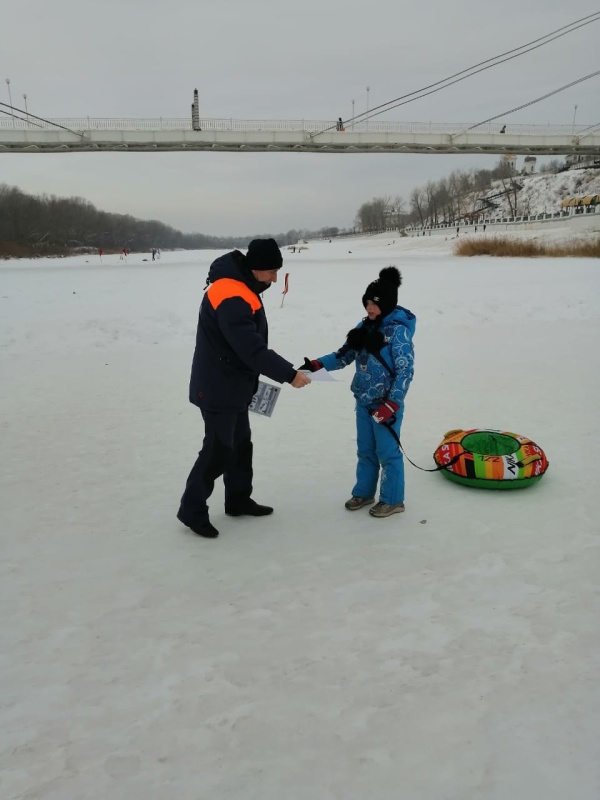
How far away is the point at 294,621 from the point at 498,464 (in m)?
2.52

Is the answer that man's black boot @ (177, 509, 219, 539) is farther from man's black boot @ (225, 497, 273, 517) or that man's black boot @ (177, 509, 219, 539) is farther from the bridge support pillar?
the bridge support pillar

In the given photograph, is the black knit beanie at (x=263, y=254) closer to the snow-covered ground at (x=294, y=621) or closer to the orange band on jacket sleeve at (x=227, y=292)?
the orange band on jacket sleeve at (x=227, y=292)

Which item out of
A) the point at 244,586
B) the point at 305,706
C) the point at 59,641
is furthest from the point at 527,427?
the point at 59,641

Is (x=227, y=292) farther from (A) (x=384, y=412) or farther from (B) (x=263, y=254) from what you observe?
(A) (x=384, y=412)

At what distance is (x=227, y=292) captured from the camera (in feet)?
12.5

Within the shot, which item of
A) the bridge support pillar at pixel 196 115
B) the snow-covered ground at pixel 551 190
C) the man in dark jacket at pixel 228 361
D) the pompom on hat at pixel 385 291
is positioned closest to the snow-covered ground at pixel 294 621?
the man in dark jacket at pixel 228 361

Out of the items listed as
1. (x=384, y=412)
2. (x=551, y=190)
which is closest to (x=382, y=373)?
(x=384, y=412)

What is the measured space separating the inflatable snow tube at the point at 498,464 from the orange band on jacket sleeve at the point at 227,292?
2424mm

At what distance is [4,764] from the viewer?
237cm

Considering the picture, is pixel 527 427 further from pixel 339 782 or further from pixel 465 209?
pixel 465 209

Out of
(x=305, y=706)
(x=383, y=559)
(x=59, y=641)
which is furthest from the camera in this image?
(x=383, y=559)

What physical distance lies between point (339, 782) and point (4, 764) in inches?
52.0

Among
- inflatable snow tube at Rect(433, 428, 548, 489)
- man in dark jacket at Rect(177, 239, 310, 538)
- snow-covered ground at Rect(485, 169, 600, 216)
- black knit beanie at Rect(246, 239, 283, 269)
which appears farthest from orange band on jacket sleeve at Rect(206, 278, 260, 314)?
snow-covered ground at Rect(485, 169, 600, 216)

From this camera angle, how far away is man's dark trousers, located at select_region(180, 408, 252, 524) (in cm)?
412
